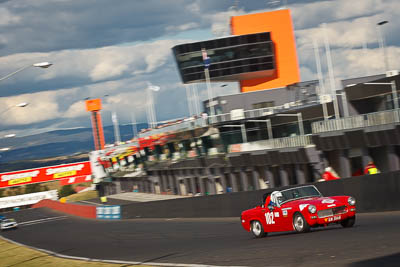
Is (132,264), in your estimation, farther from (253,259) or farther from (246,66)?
(246,66)

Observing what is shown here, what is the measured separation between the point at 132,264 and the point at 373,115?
81.5 feet

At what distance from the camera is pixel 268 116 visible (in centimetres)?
6444

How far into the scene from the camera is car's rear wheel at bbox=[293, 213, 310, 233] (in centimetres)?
1694

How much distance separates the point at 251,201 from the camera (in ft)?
98.8

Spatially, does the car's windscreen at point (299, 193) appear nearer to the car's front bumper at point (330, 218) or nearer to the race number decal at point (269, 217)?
the race number decal at point (269, 217)

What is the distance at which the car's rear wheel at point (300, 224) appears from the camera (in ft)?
55.6

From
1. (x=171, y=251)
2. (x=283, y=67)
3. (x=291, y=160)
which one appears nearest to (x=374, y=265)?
(x=171, y=251)

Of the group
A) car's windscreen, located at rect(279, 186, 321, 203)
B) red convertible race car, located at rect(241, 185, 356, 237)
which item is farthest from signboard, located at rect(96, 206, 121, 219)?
car's windscreen, located at rect(279, 186, 321, 203)

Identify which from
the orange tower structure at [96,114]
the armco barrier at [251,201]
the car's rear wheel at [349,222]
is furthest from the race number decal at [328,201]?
the orange tower structure at [96,114]

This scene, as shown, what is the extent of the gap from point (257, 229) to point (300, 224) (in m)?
2.34

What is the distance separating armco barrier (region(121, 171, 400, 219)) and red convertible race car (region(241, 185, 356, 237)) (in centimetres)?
441

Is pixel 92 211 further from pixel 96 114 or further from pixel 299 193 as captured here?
pixel 96 114

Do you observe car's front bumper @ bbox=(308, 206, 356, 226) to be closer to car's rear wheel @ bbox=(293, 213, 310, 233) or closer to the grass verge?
car's rear wheel @ bbox=(293, 213, 310, 233)

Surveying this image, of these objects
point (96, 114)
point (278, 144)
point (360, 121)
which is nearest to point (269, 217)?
point (360, 121)
